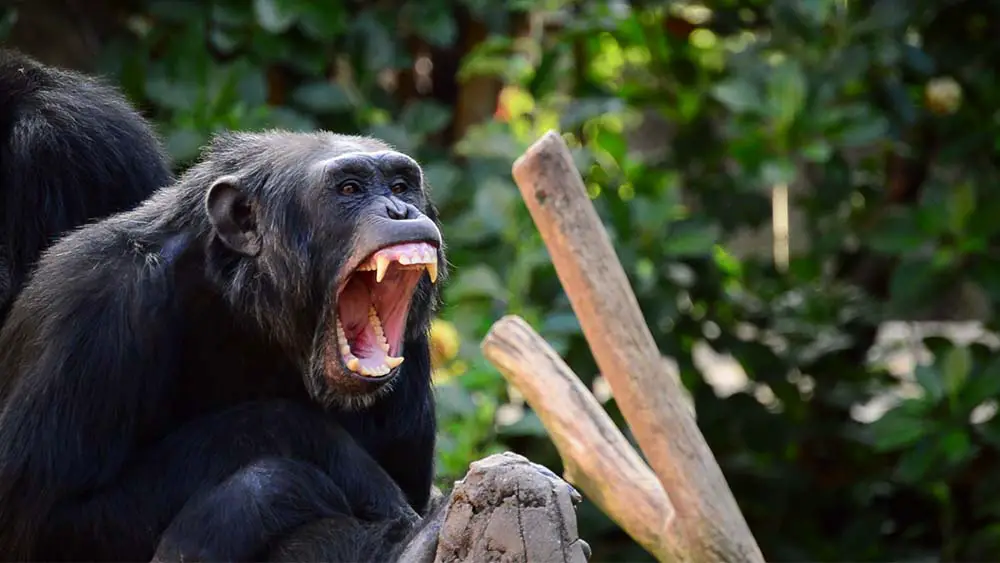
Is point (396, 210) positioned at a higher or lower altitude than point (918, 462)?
higher

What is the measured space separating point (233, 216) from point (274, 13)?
199 cm

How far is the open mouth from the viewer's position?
235cm

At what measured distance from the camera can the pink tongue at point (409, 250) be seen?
228 cm

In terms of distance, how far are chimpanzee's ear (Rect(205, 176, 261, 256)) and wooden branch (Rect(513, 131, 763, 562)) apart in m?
0.84

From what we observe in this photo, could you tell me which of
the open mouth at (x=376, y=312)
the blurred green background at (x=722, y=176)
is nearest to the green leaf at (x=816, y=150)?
the blurred green background at (x=722, y=176)

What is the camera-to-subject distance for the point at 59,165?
9.73 feet

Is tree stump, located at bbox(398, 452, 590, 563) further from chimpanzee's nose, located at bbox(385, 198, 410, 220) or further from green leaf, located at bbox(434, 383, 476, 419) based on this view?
green leaf, located at bbox(434, 383, 476, 419)

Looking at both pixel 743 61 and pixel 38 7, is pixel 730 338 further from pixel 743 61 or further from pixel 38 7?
pixel 38 7

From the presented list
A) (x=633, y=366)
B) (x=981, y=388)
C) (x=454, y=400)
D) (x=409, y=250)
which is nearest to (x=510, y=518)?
(x=409, y=250)

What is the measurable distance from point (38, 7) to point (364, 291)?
8.67 ft

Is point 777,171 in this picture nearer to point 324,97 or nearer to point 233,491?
point 324,97

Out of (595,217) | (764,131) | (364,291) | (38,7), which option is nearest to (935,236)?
(764,131)

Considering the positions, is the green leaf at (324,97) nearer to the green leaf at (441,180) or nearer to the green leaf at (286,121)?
the green leaf at (286,121)

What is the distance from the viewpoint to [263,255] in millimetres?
2506
